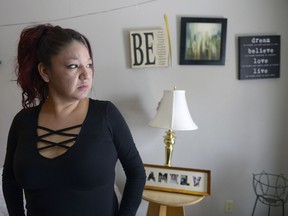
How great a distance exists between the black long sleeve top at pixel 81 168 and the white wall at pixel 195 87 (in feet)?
3.11

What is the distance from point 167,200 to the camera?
55.9 inches

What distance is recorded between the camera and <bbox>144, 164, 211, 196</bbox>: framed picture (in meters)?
1.48

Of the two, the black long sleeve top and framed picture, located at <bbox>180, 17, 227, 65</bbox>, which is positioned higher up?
framed picture, located at <bbox>180, 17, 227, 65</bbox>

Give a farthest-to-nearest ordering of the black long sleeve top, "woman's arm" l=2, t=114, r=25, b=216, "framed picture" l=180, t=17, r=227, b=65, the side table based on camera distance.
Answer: "framed picture" l=180, t=17, r=227, b=65
the side table
"woman's arm" l=2, t=114, r=25, b=216
the black long sleeve top

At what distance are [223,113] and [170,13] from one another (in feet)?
2.60

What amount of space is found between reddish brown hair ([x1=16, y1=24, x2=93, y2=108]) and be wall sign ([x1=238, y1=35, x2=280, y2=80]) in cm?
128

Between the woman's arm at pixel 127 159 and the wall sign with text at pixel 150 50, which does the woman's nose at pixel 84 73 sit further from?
the wall sign with text at pixel 150 50

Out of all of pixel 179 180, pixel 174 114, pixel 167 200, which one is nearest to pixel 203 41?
pixel 174 114

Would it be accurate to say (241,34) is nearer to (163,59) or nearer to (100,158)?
(163,59)

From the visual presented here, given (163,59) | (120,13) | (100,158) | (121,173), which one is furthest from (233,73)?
(100,158)

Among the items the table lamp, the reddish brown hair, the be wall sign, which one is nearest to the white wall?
the be wall sign

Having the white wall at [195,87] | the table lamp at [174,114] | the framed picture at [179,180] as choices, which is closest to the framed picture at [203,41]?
the white wall at [195,87]

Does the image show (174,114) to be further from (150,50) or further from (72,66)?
(72,66)

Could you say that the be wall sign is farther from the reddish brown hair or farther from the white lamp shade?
the reddish brown hair
